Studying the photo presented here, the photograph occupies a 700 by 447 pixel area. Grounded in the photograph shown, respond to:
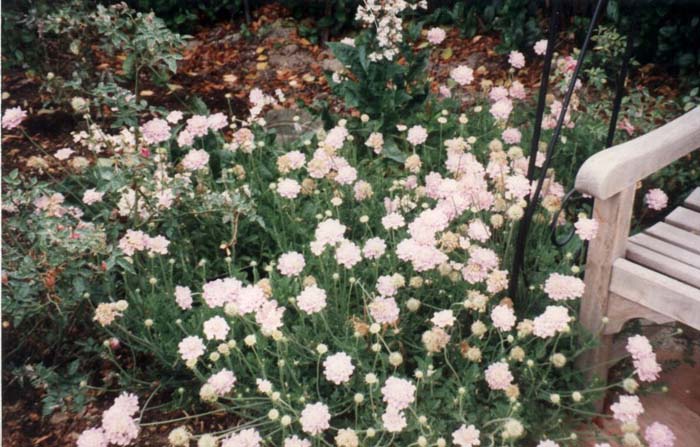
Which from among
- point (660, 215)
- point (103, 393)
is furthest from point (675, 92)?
point (103, 393)

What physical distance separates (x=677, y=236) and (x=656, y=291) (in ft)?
0.92

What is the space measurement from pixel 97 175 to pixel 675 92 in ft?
8.28

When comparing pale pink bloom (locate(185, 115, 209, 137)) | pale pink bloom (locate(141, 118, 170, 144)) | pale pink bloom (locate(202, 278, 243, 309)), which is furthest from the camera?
pale pink bloom (locate(185, 115, 209, 137))

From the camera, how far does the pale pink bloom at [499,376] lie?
1.77 m

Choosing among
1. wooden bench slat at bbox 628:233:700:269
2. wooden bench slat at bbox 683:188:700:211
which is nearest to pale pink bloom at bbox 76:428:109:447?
wooden bench slat at bbox 628:233:700:269

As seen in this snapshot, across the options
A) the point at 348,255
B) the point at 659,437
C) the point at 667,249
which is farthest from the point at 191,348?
the point at 667,249

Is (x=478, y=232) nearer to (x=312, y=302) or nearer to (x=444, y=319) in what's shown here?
(x=444, y=319)

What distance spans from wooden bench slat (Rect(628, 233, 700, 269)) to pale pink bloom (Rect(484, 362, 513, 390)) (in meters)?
0.50

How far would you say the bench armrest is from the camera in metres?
1.70

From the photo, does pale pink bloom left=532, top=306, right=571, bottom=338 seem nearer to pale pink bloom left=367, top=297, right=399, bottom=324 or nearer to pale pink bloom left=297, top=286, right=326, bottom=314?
pale pink bloom left=367, top=297, right=399, bottom=324

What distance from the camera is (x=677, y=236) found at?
198cm

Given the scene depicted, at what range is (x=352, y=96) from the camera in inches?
112

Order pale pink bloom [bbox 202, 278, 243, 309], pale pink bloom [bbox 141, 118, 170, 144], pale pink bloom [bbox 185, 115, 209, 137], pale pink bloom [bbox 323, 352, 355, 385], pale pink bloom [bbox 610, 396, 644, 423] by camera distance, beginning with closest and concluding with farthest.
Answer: pale pink bloom [bbox 610, 396, 644, 423], pale pink bloom [bbox 323, 352, 355, 385], pale pink bloom [bbox 202, 278, 243, 309], pale pink bloom [bbox 141, 118, 170, 144], pale pink bloom [bbox 185, 115, 209, 137]

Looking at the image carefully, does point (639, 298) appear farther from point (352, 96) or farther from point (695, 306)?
point (352, 96)
